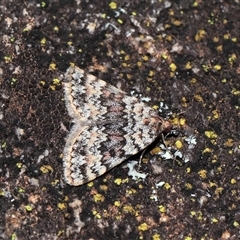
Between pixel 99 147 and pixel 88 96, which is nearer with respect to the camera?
pixel 99 147

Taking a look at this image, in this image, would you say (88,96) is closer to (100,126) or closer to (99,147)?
(100,126)

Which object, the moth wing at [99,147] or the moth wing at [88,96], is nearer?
the moth wing at [99,147]

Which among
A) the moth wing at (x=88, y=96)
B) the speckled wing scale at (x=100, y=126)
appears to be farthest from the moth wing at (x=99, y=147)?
the moth wing at (x=88, y=96)

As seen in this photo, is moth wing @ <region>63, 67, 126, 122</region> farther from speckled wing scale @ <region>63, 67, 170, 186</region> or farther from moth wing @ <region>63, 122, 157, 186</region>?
moth wing @ <region>63, 122, 157, 186</region>

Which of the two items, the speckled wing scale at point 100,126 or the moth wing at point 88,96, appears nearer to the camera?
the speckled wing scale at point 100,126

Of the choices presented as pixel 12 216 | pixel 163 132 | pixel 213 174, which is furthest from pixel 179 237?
pixel 12 216

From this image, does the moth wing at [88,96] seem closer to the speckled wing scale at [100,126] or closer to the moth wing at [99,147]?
the speckled wing scale at [100,126]

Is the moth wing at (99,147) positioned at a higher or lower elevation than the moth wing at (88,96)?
lower

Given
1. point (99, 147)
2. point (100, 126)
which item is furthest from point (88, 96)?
→ point (99, 147)
